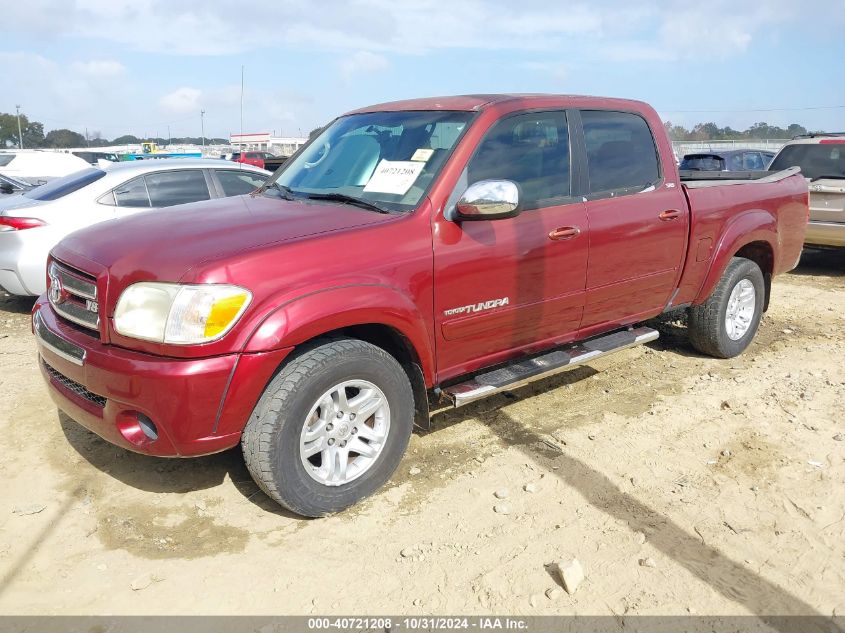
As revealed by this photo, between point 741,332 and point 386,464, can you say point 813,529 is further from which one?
point 741,332

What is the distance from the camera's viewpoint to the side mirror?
11.1ft

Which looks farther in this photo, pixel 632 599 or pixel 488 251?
pixel 488 251

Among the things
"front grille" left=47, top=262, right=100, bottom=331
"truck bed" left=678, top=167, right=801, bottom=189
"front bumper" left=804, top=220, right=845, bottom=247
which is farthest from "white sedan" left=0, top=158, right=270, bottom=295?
"front bumper" left=804, top=220, right=845, bottom=247

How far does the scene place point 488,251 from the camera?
3615 mm

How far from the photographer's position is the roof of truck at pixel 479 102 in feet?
12.7

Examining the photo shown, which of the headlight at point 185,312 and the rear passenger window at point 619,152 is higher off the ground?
the rear passenger window at point 619,152

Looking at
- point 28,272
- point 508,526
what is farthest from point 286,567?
point 28,272

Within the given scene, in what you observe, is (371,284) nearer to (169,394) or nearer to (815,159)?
(169,394)

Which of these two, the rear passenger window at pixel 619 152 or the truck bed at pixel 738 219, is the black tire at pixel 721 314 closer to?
the truck bed at pixel 738 219

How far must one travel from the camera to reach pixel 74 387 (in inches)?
129

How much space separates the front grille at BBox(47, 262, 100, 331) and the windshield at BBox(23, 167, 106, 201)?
3.64 meters

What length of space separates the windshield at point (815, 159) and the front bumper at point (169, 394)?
852 cm

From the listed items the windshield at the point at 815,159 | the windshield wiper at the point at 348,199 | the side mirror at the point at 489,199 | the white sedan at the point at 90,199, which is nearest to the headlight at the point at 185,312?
the windshield wiper at the point at 348,199

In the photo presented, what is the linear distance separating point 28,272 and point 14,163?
13.1 m
